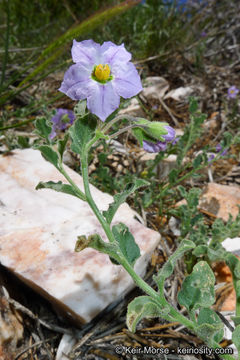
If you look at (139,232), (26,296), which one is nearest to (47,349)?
(26,296)

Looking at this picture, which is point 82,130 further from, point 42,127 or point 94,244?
point 94,244

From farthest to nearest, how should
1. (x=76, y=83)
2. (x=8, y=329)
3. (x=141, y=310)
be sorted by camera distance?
(x=8, y=329), (x=76, y=83), (x=141, y=310)

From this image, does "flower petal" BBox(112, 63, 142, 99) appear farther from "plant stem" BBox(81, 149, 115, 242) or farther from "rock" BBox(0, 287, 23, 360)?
"rock" BBox(0, 287, 23, 360)

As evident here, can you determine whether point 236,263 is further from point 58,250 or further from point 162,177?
point 162,177

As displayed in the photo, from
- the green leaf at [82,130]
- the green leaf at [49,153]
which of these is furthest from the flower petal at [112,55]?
the green leaf at [49,153]

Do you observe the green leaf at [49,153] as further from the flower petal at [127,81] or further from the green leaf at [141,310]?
the green leaf at [141,310]

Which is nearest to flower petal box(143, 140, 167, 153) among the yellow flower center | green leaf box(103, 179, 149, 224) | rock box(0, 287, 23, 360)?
green leaf box(103, 179, 149, 224)

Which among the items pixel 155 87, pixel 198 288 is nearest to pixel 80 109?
pixel 198 288

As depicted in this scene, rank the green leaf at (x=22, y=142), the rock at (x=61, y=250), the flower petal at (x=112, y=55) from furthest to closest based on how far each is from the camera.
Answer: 1. the green leaf at (x=22, y=142)
2. the rock at (x=61, y=250)
3. the flower petal at (x=112, y=55)
